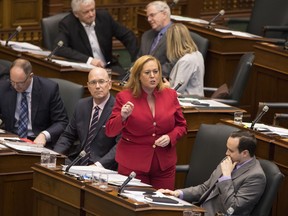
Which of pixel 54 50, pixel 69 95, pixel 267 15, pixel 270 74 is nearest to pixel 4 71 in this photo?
pixel 54 50

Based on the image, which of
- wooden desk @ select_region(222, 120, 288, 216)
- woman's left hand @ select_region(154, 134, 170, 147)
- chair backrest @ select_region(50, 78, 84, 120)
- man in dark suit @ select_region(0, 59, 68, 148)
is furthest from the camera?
chair backrest @ select_region(50, 78, 84, 120)

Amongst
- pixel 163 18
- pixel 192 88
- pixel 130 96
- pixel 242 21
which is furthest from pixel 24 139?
pixel 242 21

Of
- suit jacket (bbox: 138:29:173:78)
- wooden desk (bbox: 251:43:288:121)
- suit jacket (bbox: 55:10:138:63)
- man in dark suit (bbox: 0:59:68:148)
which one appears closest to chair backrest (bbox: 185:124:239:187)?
man in dark suit (bbox: 0:59:68:148)

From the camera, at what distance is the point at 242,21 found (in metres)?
11.9

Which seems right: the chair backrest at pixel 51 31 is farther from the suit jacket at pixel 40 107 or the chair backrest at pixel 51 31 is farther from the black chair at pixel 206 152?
the black chair at pixel 206 152

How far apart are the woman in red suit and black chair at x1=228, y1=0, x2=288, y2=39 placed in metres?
4.14

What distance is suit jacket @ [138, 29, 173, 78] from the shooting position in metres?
9.68

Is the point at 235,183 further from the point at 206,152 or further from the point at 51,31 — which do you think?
the point at 51,31

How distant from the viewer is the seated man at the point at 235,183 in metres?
6.94

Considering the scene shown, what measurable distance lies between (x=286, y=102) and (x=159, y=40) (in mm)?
1287

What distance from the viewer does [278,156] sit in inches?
305

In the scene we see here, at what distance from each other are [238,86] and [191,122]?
3.45 ft

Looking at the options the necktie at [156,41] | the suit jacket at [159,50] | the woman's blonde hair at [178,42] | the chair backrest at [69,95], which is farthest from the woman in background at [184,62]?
the chair backrest at [69,95]

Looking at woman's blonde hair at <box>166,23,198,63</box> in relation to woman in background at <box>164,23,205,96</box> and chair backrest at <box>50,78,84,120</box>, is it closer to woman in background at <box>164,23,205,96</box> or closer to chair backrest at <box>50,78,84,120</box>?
woman in background at <box>164,23,205,96</box>
